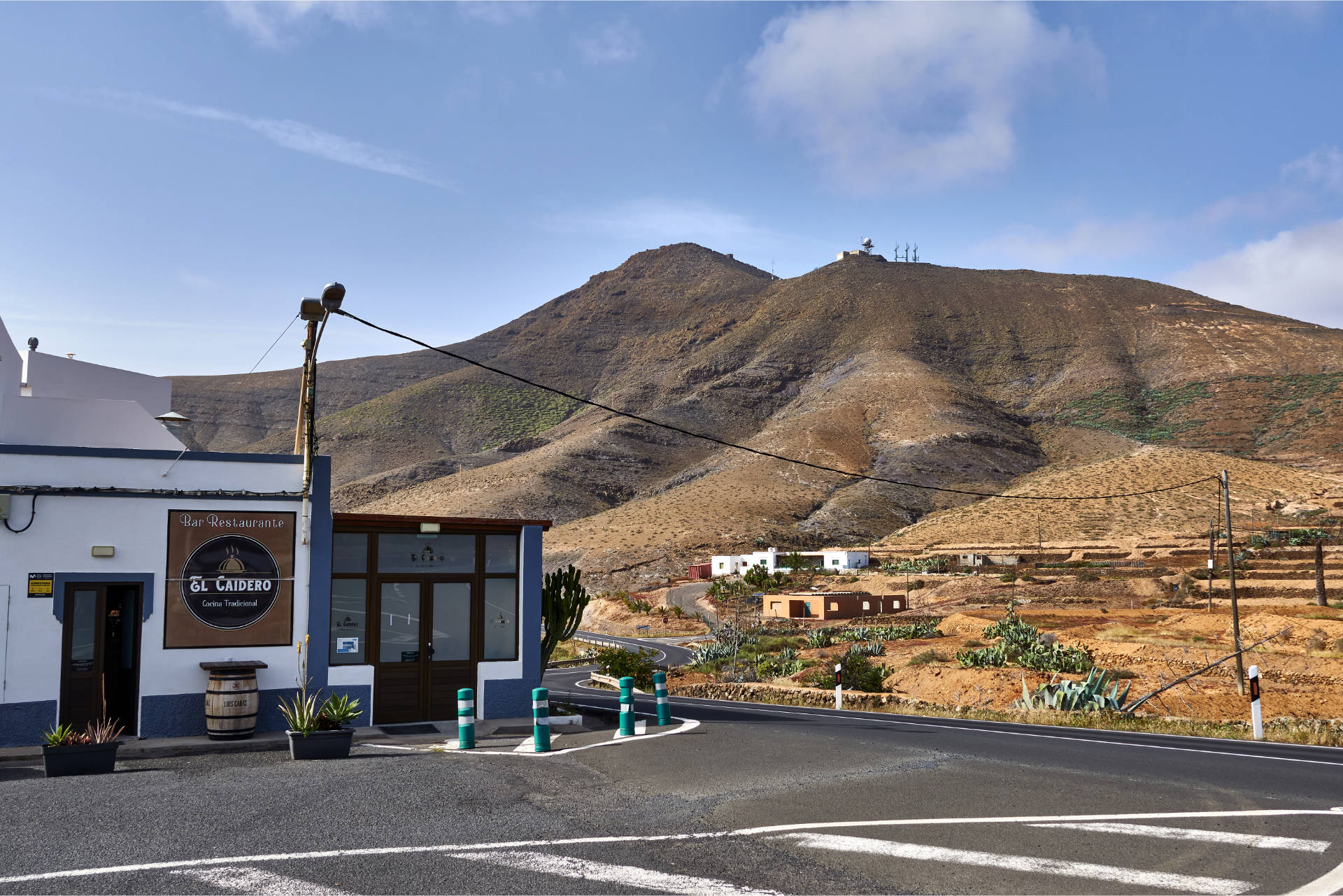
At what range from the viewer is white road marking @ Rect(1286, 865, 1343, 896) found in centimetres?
702

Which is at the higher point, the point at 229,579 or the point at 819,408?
the point at 819,408

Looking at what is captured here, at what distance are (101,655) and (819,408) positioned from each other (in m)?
120

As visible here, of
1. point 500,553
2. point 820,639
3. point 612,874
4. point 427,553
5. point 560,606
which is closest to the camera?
point 612,874

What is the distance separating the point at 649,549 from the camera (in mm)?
92188

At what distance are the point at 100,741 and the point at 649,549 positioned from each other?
8029 centimetres

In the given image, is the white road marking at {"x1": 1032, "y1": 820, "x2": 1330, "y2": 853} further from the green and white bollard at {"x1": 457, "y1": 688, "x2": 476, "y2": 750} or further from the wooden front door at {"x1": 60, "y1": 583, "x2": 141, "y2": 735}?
the wooden front door at {"x1": 60, "y1": 583, "x2": 141, "y2": 735}

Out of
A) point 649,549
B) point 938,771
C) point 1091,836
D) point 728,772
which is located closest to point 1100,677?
point 938,771

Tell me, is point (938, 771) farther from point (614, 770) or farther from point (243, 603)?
point (243, 603)

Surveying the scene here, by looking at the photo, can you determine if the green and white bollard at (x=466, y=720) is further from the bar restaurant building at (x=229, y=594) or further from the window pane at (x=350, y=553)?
the window pane at (x=350, y=553)

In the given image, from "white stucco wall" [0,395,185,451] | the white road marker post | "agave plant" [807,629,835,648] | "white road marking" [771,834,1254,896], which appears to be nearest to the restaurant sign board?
"white stucco wall" [0,395,185,451]

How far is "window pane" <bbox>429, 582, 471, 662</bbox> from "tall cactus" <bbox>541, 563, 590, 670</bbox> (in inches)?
99.4

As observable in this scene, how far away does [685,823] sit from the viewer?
941 cm

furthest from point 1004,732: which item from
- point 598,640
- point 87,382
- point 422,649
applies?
point 598,640

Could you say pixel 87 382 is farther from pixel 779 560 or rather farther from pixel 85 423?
pixel 779 560
